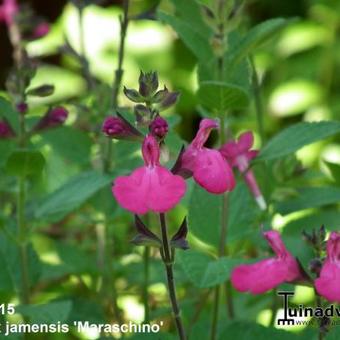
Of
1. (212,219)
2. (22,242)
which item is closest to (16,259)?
(22,242)

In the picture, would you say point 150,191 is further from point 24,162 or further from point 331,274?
point 24,162

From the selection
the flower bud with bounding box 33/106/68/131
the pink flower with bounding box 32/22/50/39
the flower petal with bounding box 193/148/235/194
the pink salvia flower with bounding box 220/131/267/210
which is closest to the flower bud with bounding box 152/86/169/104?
the flower petal with bounding box 193/148/235/194

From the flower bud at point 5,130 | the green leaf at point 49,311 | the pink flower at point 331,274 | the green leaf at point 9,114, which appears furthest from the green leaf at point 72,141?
the pink flower at point 331,274

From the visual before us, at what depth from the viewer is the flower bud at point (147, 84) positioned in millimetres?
1205

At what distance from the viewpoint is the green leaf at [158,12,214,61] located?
1.48m

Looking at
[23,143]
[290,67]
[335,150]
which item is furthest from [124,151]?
[290,67]

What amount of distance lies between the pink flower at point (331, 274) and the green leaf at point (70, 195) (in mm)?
403

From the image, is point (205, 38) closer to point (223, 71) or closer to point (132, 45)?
point (223, 71)

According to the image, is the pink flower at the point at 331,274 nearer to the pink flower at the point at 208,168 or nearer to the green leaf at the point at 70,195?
the pink flower at the point at 208,168

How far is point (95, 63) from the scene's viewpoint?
3.42 m

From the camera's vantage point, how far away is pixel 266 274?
1231 mm

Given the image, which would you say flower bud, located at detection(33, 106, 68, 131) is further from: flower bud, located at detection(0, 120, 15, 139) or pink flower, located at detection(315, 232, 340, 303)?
pink flower, located at detection(315, 232, 340, 303)

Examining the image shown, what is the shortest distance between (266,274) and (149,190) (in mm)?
235

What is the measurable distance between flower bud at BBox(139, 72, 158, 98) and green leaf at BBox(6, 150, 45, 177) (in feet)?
0.99
